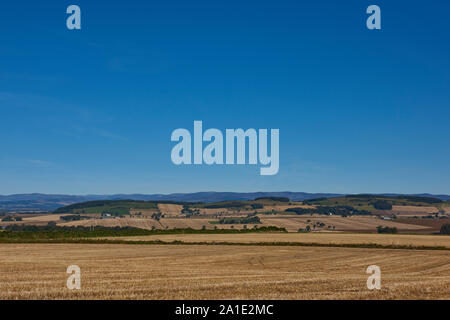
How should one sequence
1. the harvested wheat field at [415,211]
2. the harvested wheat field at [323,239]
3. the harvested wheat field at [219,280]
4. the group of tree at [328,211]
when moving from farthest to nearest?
1. the group of tree at [328,211]
2. the harvested wheat field at [415,211]
3. the harvested wheat field at [323,239]
4. the harvested wheat field at [219,280]

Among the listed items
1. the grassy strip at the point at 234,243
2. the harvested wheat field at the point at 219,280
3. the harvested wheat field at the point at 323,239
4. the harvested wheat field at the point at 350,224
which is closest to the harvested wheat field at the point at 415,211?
the harvested wheat field at the point at 350,224

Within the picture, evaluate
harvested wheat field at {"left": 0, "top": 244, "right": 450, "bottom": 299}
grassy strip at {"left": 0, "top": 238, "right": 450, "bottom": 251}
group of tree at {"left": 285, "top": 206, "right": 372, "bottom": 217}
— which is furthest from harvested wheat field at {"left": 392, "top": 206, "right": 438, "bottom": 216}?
harvested wheat field at {"left": 0, "top": 244, "right": 450, "bottom": 299}

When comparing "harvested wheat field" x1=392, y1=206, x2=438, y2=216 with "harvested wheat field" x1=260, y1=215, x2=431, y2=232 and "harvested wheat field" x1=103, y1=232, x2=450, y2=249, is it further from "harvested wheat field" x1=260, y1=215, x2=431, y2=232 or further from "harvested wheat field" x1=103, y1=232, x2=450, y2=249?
"harvested wheat field" x1=103, y1=232, x2=450, y2=249

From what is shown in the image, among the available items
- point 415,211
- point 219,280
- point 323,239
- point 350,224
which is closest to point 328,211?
point 415,211

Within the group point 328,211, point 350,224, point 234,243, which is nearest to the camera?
point 234,243

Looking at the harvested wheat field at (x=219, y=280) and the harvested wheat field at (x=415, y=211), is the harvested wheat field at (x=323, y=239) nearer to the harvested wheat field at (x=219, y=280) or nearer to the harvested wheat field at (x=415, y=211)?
the harvested wheat field at (x=219, y=280)

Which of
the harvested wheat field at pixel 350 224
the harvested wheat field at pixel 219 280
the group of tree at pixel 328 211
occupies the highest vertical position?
the harvested wheat field at pixel 219 280

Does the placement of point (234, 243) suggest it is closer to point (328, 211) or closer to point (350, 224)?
point (350, 224)

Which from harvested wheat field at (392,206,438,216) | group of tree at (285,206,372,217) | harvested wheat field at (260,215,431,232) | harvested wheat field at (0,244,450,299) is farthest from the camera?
group of tree at (285,206,372,217)
